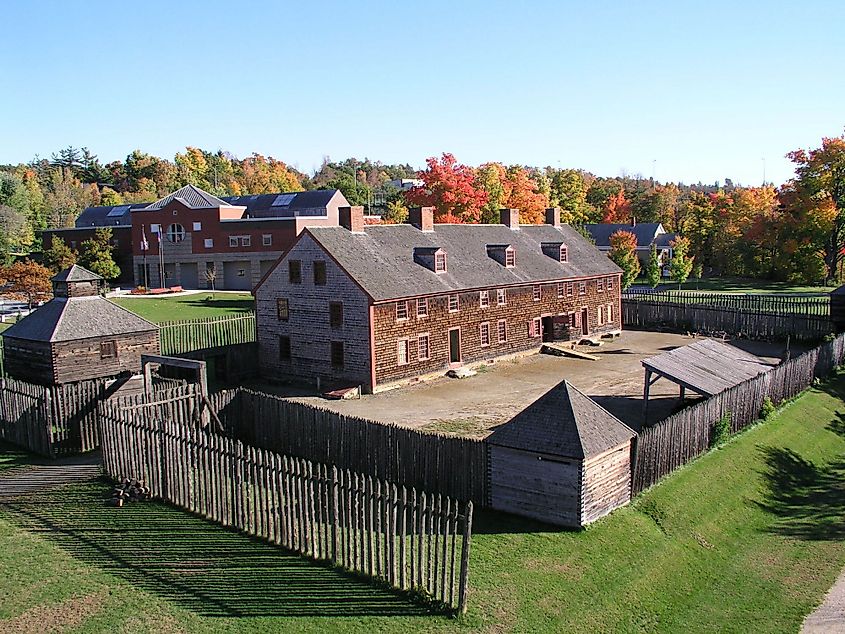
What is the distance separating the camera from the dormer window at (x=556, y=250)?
159 feet

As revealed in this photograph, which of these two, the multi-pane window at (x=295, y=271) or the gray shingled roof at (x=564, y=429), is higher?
the multi-pane window at (x=295, y=271)

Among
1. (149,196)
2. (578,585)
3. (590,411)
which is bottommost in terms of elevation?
(578,585)

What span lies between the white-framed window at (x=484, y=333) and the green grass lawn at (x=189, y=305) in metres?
20.9

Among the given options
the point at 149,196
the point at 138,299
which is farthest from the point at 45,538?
the point at 149,196

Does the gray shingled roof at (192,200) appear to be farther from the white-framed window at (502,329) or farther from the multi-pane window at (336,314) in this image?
the multi-pane window at (336,314)

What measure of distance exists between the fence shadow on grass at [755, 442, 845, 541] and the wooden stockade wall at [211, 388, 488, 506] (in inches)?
324

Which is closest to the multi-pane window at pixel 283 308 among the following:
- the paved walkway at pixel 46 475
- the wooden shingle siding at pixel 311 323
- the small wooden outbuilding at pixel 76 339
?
the wooden shingle siding at pixel 311 323

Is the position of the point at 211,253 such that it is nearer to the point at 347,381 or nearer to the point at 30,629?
the point at 347,381

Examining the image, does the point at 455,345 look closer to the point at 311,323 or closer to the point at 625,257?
the point at 311,323

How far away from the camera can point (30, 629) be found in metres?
13.1

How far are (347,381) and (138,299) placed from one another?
3528cm

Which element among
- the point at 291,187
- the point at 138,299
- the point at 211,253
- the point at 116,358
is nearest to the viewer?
the point at 116,358

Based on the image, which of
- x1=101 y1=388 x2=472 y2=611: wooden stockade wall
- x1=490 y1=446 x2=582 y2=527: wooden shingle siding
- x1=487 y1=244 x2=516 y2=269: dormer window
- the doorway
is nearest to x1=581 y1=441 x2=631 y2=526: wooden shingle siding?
x1=490 y1=446 x2=582 y2=527: wooden shingle siding

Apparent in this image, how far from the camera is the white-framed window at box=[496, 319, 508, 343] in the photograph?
41562 millimetres
